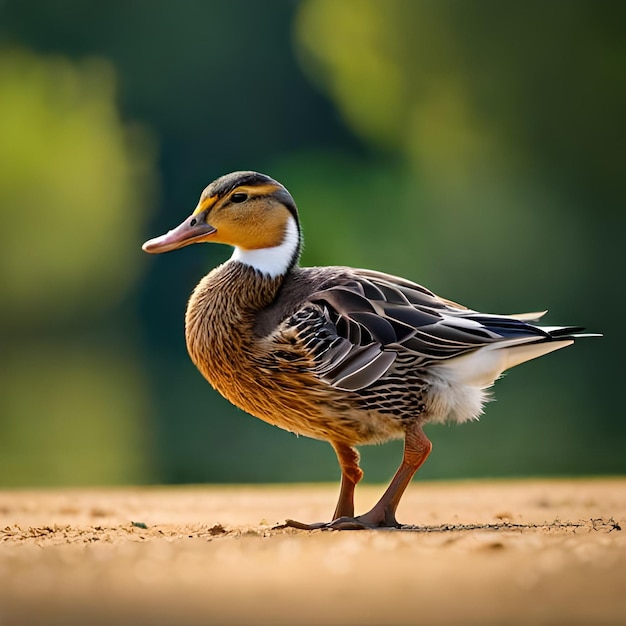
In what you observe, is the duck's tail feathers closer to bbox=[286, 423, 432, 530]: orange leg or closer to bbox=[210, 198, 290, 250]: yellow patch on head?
bbox=[286, 423, 432, 530]: orange leg

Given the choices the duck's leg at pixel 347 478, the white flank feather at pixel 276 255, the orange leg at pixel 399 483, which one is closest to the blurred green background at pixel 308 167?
the white flank feather at pixel 276 255

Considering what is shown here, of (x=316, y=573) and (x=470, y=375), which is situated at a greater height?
(x=470, y=375)

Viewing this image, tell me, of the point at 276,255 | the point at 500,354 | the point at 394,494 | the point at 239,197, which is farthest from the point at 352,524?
the point at 239,197

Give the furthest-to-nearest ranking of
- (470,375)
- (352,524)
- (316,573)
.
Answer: (470,375)
(352,524)
(316,573)

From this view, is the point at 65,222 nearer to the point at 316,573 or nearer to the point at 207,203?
the point at 207,203

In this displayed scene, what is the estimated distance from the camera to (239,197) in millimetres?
4941

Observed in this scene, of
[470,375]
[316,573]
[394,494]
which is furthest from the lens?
[470,375]

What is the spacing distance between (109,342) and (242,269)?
637 inches

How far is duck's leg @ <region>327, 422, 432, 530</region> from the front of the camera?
14.2 feet

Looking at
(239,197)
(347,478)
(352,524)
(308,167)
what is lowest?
(352,524)

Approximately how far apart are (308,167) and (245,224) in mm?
14580

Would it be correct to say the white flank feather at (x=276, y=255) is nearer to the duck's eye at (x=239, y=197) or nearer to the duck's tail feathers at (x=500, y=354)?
the duck's eye at (x=239, y=197)

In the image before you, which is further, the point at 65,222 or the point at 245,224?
the point at 65,222

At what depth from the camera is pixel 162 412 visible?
1573cm
